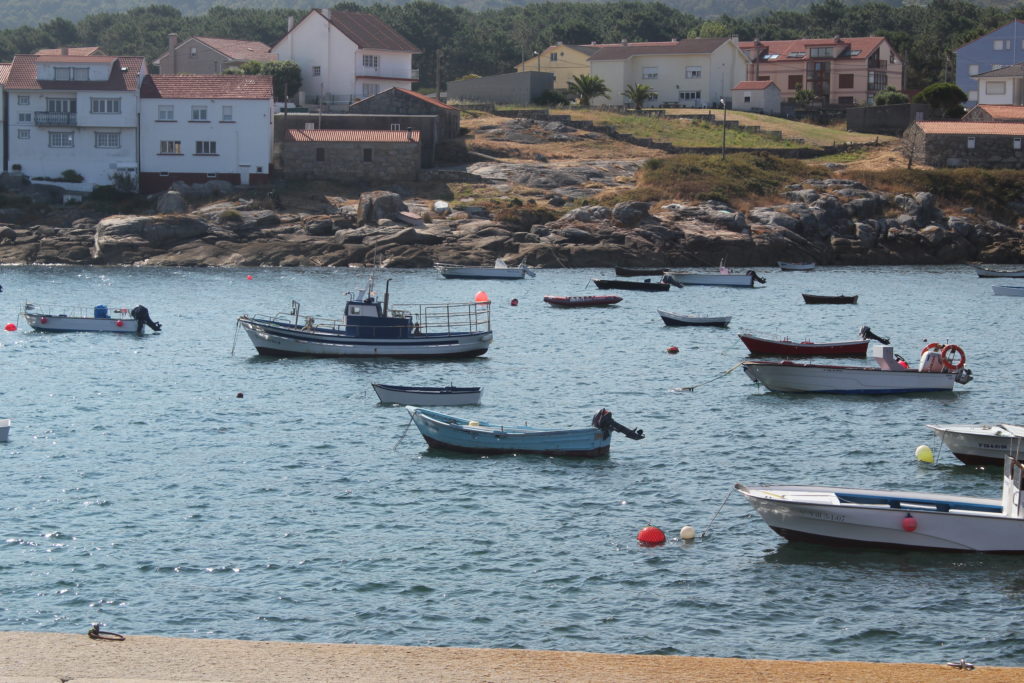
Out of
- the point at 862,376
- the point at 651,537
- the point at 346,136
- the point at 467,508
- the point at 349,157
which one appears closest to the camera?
the point at 651,537

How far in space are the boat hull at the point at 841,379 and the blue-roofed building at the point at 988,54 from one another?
98293mm

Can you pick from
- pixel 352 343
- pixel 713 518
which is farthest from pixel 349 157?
pixel 713 518

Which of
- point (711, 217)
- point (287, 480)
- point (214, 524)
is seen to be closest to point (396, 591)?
point (214, 524)

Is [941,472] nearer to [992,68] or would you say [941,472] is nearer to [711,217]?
[711,217]

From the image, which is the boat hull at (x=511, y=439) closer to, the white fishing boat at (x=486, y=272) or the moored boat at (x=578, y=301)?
the moored boat at (x=578, y=301)

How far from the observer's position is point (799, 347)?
52594 mm

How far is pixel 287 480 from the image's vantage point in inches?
1220

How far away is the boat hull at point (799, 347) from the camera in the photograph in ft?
173

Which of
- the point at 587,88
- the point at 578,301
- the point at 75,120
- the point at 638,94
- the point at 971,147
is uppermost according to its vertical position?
the point at 587,88

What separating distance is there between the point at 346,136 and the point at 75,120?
21.1 metres

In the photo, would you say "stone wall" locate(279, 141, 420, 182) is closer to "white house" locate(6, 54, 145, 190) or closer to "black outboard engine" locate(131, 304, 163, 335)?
"white house" locate(6, 54, 145, 190)

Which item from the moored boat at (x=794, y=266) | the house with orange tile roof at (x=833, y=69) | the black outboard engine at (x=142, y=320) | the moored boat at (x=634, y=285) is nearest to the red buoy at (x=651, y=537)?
the black outboard engine at (x=142, y=320)

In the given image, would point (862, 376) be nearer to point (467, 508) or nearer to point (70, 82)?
point (467, 508)

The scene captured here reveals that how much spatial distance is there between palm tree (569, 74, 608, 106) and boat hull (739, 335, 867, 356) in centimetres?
8034
